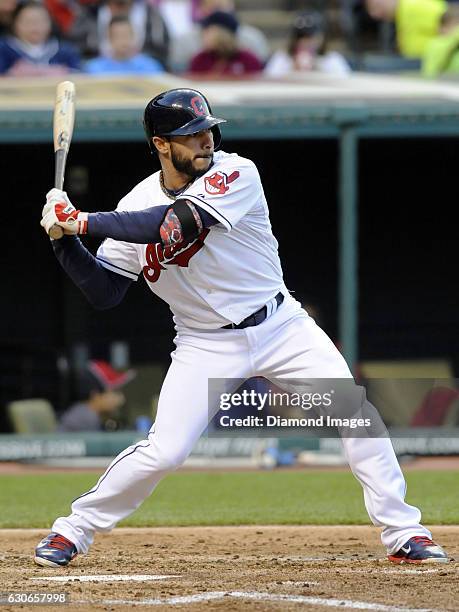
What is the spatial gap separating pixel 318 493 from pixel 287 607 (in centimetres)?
362

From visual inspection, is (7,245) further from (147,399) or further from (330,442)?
(330,442)

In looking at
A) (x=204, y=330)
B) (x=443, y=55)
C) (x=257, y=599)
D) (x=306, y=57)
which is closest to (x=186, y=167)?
(x=204, y=330)

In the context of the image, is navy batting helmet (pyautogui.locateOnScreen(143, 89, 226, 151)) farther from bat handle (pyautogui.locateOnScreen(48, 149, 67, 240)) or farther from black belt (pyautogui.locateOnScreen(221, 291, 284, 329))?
black belt (pyautogui.locateOnScreen(221, 291, 284, 329))

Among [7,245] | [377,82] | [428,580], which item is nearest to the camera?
[428,580]

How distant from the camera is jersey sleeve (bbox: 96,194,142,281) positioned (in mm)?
4855

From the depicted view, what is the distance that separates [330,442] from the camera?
9148mm

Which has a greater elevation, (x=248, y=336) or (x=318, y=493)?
(x=248, y=336)

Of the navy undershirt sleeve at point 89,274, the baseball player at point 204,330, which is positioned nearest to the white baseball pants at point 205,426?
the baseball player at point 204,330

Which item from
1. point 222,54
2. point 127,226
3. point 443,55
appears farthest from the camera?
point 443,55

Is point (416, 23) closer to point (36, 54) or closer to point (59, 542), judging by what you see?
point (36, 54)

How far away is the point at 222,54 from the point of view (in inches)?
428

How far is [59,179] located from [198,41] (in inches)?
285

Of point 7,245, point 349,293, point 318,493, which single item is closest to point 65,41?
point 7,245

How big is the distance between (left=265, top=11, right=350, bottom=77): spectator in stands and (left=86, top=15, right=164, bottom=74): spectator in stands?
110 centimetres
